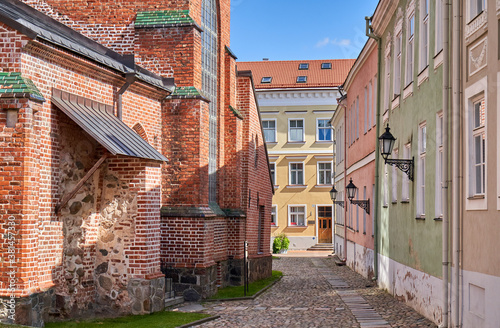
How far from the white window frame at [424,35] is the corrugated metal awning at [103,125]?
5.64m

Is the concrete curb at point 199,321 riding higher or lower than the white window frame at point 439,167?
lower

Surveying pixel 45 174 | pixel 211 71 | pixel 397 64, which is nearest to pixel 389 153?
pixel 397 64

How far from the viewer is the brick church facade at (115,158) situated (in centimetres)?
1008

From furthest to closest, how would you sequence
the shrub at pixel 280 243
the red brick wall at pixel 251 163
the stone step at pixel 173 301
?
1. the shrub at pixel 280 243
2. the red brick wall at pixel 251 163
3. the stone step at pixel 173 301

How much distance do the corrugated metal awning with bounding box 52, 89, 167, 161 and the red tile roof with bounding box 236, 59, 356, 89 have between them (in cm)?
3419

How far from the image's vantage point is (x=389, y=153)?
14.1 metres

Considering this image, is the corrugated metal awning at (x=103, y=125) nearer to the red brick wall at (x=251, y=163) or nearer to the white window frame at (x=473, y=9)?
the white window frame at (x=473, y=9)

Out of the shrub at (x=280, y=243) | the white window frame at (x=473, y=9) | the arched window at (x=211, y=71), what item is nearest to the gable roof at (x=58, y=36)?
the arched window at (x=211, y=71)

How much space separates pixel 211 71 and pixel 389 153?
6.74 m

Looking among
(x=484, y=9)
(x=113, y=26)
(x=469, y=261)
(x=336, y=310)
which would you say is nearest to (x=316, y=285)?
(x=336, y=310)

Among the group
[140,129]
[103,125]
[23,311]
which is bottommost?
[23,311]

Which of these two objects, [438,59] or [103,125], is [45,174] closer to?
[103,125]

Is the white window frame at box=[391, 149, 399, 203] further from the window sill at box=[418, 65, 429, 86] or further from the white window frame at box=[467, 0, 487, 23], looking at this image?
the white window frame at box=[467, 0, 487, 23]

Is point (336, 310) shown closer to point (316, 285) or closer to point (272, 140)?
point (316, 285)
